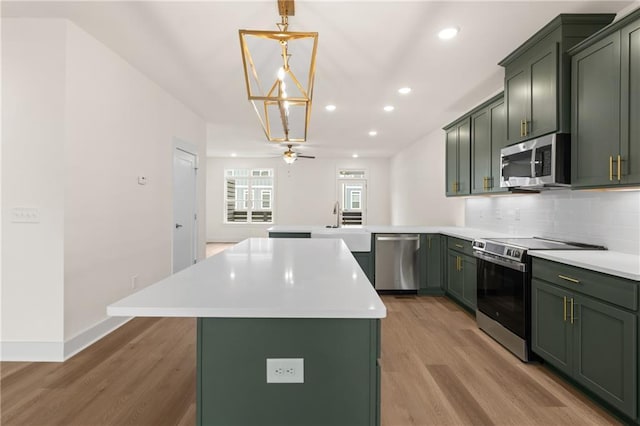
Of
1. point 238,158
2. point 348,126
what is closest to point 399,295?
point 348,126

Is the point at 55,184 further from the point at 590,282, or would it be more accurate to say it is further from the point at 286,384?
the point at 590,282

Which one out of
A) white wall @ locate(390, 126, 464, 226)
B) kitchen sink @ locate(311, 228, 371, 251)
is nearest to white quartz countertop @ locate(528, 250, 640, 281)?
kitchen sink @ locate(311, 228, 371, 251)

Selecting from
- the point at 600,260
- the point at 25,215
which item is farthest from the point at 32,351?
the point at 600,260

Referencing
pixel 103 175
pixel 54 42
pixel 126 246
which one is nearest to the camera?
pixel 54 42

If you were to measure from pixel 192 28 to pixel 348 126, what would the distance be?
12.4 ft

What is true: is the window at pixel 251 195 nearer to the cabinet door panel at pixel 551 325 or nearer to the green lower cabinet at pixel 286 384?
the cabinet door panel at pixel 551 325

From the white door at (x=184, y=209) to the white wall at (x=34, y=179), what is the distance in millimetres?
1938

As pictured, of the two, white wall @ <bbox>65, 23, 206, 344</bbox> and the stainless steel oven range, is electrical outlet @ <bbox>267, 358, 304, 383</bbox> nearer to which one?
the stainless steel oven range

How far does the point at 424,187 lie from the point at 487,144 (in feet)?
10.8

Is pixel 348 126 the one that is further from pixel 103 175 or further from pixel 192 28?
pixel 103 175

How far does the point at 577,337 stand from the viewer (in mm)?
2154

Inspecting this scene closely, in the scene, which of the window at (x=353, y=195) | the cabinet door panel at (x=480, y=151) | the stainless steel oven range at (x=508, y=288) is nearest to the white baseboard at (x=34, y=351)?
the stainless steel oven range at (x=508, y=288)

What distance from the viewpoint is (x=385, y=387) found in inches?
90.0

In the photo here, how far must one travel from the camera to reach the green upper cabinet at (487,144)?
136 inches
